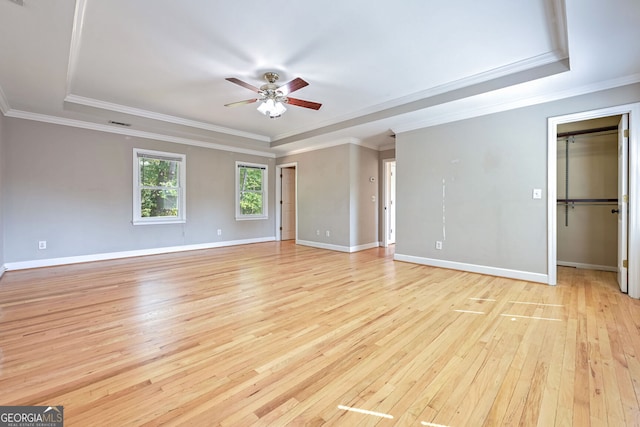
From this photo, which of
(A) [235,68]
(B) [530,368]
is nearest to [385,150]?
(A) [235,68]

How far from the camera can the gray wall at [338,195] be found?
604 centimetres

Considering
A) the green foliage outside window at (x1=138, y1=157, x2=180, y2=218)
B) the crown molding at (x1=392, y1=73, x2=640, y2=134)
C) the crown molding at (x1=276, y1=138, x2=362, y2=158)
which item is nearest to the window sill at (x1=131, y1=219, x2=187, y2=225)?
the green foliage outside window at (x1=138, y1=157, x2=180, y2=218)

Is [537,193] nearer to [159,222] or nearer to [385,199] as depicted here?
[385,199]

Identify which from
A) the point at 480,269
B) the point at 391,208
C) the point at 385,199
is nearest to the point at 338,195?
the point at 385,199

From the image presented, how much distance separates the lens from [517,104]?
12.2 feet

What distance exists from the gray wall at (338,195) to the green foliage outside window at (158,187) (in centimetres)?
289

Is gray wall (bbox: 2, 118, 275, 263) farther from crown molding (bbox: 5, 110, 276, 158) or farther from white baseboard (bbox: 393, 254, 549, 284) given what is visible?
white baseboard (bbox: 393, 254, 549, 284)

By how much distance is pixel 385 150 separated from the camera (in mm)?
6715

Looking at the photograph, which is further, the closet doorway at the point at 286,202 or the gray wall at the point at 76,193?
the closet doorway at the point at 286,202

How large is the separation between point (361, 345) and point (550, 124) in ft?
12.1

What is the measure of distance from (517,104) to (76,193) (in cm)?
713

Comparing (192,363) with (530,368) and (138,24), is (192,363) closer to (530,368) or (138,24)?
(530,368)

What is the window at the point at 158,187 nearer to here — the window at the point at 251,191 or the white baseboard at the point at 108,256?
the white baseboard at the point at 108,256

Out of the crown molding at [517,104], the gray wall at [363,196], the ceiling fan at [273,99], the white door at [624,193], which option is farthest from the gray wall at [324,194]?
the white door at [624,193]
